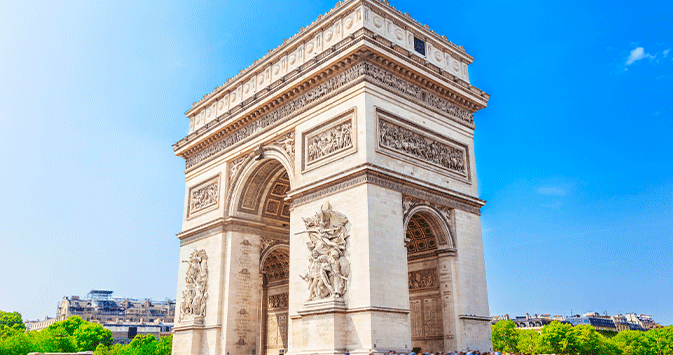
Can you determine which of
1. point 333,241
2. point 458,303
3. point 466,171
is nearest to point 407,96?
point 466,171

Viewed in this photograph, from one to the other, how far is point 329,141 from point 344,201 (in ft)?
7.97

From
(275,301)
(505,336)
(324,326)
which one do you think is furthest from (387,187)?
(505,336)

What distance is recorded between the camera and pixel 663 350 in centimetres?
6344

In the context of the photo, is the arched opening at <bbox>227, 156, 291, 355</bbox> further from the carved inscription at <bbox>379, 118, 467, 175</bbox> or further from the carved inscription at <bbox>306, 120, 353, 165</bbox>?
the carved inscription at <bbox>379, 118, 467, 175</bbox>

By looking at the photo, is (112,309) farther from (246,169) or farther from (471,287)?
(471,287)

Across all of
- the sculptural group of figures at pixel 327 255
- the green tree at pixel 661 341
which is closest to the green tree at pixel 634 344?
the green tree at pixel 661 341

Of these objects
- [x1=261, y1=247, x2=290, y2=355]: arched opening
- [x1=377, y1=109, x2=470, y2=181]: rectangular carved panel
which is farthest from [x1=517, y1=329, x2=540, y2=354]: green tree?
[x1=377, y1=109, x2=470, y2=181]: rectangular carved panel

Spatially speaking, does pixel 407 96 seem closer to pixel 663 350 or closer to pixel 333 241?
pixel 333 241

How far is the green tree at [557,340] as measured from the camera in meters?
57.3

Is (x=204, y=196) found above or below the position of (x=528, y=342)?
above

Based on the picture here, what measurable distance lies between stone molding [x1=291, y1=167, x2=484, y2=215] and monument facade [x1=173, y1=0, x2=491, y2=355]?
0.05 meters

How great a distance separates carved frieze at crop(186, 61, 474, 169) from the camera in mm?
19469

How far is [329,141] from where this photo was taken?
65.2 feet

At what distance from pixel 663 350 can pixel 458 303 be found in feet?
185
